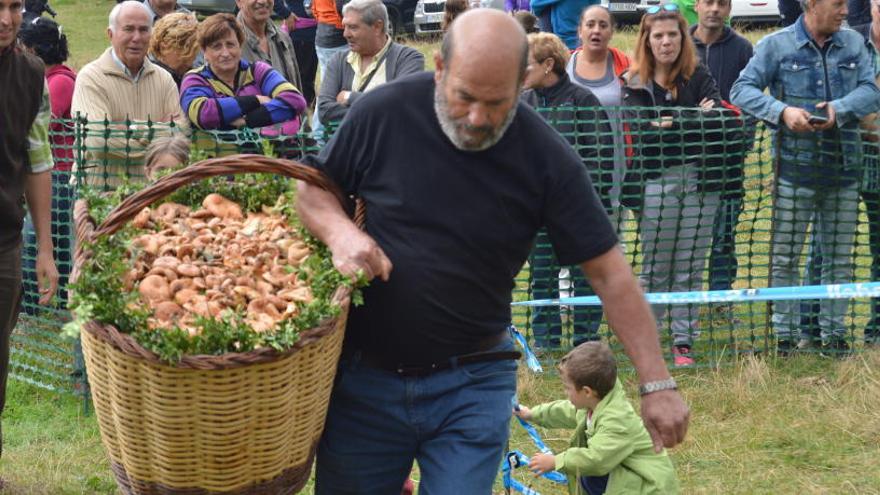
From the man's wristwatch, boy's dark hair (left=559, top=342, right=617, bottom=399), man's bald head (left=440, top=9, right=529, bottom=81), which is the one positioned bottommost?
boy's dark hair (left=559, top=342, right=617, bottom=399)

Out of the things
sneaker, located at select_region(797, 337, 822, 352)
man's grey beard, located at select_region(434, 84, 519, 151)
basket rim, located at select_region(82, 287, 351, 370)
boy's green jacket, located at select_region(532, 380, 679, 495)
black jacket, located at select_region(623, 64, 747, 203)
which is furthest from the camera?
sneaker, located at select_region(797, 337, 822, 352)

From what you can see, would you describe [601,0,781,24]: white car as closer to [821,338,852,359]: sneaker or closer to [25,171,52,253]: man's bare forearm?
[821,338,852,359]: sneaker

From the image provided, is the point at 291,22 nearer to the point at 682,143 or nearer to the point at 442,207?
the point at 682,143

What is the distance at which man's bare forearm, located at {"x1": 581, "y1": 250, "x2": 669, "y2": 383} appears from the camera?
384 centimetres

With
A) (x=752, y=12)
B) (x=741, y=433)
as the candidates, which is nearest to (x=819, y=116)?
(x=741, y=433)

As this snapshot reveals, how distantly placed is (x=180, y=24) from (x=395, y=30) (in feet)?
33.4

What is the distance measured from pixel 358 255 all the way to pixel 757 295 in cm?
405

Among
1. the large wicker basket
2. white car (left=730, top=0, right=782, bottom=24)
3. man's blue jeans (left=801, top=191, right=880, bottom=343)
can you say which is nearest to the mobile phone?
man's blue jeans (left=801, top=191, right=880, bottom=343)

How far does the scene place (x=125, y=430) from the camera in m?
3.47

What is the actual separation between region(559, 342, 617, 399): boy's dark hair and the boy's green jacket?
8 cm

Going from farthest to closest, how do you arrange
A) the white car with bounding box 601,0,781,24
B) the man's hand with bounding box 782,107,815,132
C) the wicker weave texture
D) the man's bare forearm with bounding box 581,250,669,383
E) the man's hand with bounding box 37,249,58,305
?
the white car with bounding box 601,0,781,24 → the man's hand with bounding box 782,107,815,132 → the man's hand with bounding box 37,249,58,305 → the man's bare forearm with bounding box 581,250,669,383 → the wicker weave texture

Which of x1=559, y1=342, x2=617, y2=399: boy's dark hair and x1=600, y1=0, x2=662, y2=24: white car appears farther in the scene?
x1=600, y1=0, x2=662, y2=24: white car

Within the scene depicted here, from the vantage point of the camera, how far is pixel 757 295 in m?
7.09

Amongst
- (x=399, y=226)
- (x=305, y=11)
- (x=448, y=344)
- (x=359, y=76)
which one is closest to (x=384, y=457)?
(x=448, y=344)
